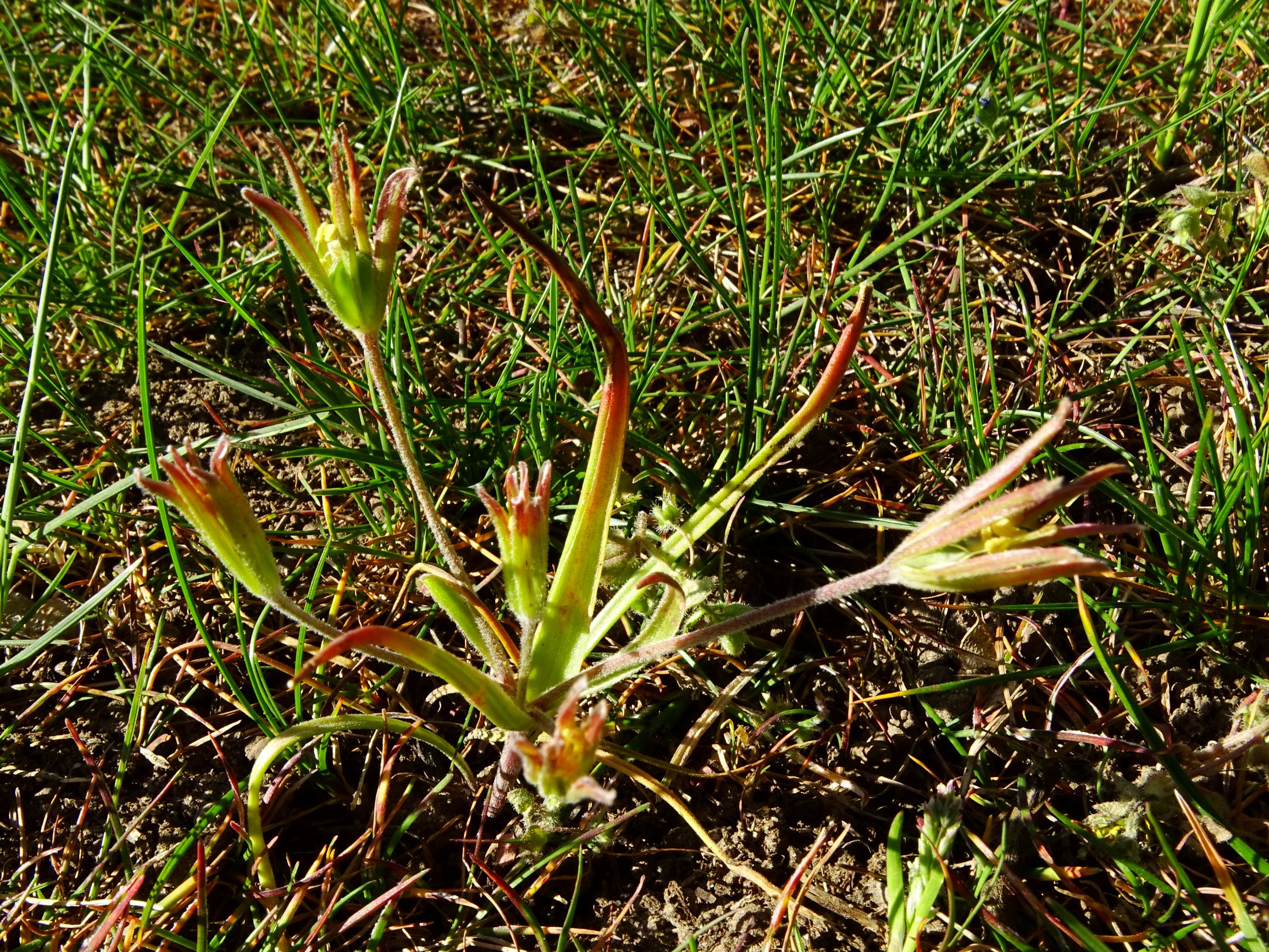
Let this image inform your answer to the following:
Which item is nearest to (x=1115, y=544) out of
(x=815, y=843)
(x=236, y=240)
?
(x=815, y=843)

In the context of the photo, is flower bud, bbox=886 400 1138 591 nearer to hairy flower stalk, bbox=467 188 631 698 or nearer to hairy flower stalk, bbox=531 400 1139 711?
hairy flower stalk, bbox=531 400 1139 711

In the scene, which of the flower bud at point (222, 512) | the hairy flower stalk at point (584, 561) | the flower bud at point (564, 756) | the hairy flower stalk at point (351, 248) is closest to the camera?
the flower bud at point (564, 756)

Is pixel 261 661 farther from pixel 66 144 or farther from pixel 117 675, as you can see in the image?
pixel 66 144

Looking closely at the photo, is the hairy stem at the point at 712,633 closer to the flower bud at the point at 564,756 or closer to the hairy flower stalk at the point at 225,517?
the flower bud at the point at 564,756

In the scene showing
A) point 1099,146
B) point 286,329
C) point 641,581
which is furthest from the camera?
point 1099,146

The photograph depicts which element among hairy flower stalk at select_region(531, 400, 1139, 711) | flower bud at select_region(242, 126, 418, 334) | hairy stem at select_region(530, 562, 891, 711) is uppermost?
flower bud at select_region(242, 126, 418, 334)

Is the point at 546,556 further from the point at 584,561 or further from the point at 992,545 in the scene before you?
the point at 992,545

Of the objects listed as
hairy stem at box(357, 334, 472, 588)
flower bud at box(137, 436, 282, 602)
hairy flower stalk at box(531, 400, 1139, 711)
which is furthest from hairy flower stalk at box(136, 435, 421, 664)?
hairy flower stalk at box(531, 400, 1139, 711)

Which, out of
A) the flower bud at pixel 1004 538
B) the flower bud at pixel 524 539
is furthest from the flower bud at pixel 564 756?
the flower bud at pixel 1004 538

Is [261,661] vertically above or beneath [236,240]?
beneath
